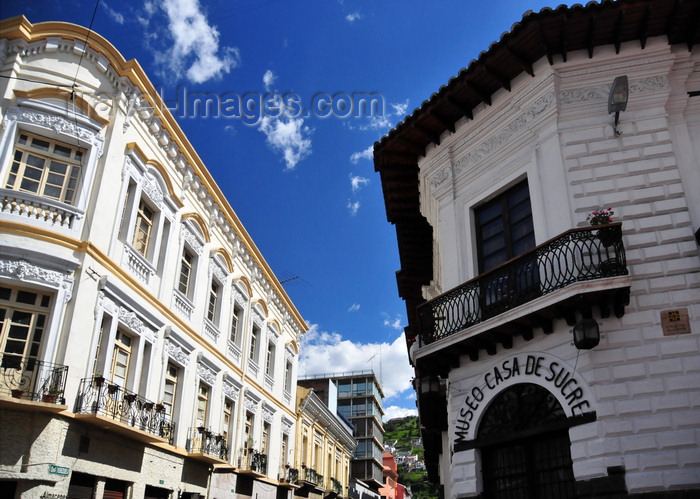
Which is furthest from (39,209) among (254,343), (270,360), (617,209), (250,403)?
(270,360)

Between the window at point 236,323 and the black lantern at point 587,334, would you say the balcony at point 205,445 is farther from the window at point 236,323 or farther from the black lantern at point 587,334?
the black lantern at point 587,334

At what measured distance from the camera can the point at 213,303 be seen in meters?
18.7

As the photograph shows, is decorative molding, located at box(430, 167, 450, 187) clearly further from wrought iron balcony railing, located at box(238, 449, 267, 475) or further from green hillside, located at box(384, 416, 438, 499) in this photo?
green hillside, located at box(384, 416, 438, 499)

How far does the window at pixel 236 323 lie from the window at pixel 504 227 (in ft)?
37.5

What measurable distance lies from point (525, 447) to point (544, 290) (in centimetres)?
234

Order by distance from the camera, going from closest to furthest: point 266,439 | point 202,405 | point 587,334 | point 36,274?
point 587,334, point 36,274, point 202,405, point 266,439

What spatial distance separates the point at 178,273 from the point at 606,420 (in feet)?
37.5

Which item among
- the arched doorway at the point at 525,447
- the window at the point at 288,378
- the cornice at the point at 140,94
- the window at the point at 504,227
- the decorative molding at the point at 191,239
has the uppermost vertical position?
the cornice at the point at 140,94

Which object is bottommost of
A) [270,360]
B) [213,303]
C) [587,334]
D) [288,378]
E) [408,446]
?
[587,334]

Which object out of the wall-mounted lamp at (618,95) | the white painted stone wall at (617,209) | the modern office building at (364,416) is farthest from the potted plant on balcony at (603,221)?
the modern office building at (364,416)

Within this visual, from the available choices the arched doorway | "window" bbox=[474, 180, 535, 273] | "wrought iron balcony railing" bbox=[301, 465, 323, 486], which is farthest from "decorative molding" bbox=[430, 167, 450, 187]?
"wrought iron balcony railing" bbox=[301, 465, 323, 486]

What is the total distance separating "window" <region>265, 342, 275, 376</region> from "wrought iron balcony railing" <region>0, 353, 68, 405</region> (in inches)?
555

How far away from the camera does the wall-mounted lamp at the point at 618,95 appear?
28.9 feet

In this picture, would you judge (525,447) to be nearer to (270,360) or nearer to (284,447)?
(270,360)
